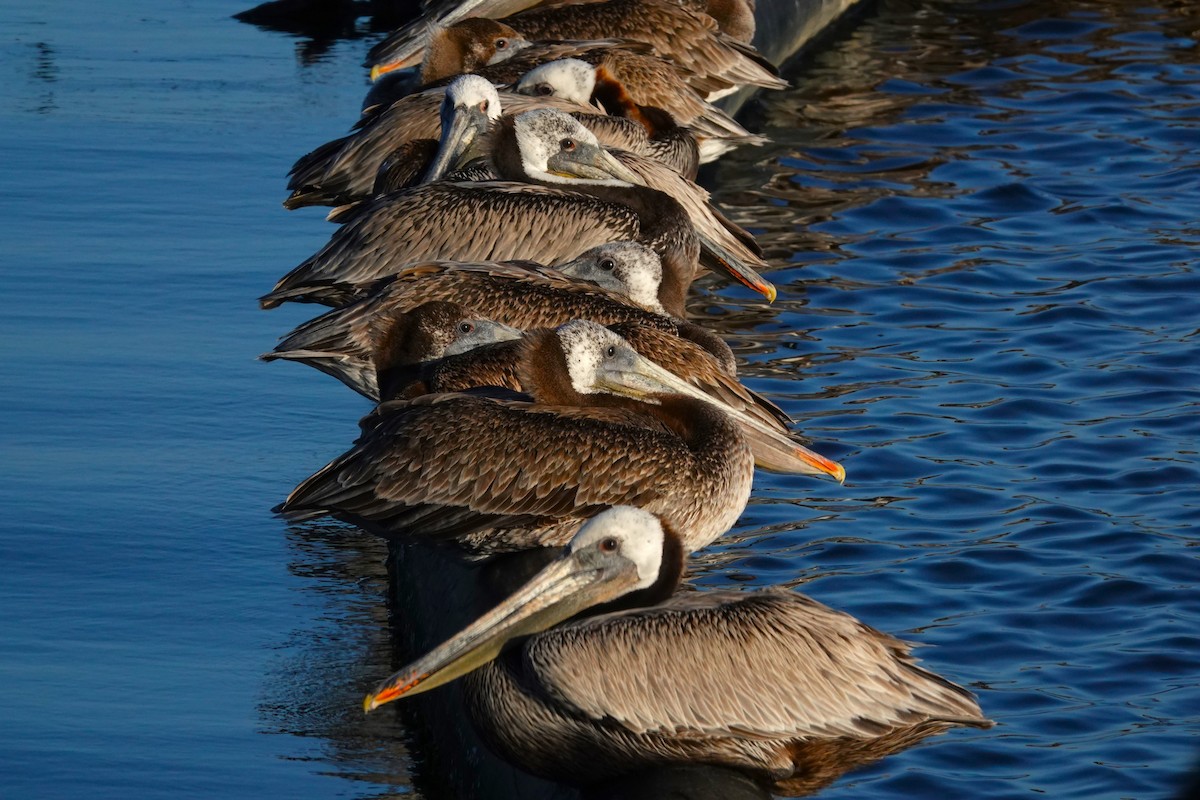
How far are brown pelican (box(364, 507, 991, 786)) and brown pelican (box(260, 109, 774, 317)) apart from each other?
288 cm

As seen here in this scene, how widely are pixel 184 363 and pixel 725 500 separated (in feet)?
11.1

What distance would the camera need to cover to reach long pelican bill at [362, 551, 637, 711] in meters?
4.12

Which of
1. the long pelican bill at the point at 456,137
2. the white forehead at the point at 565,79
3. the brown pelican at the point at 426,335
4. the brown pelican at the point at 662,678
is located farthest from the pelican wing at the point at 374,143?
the brown pelican at the point at 662,678

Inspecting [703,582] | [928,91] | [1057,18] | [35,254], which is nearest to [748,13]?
[928,91]

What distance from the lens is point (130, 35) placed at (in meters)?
12.6

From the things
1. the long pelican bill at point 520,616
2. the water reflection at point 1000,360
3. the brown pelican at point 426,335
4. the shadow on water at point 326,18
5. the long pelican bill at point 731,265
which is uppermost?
the long pelican bill at point 520,616

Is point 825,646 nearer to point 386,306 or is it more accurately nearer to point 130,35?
point 386,306

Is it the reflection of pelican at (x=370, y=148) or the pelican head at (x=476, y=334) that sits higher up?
the pelican head at (x=476, y=334)

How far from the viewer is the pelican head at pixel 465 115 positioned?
7.33m

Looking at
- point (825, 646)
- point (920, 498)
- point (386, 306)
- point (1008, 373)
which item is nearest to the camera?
point (825, 646)

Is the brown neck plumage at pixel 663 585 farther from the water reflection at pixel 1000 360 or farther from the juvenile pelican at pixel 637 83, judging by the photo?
the juvenile pelican at pixel 637 83

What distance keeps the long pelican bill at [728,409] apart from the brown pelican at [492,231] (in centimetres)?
133

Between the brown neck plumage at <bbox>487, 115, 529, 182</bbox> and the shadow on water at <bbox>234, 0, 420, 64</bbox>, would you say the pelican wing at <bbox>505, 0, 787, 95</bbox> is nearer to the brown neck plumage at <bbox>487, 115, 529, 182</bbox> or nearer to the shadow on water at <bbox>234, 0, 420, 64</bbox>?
the brown neck plumage at <bbox>487, 115, 529, 182</bbox>

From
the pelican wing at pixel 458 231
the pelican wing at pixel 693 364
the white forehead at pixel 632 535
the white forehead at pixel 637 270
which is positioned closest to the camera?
the white forehead at pixel 632 535
